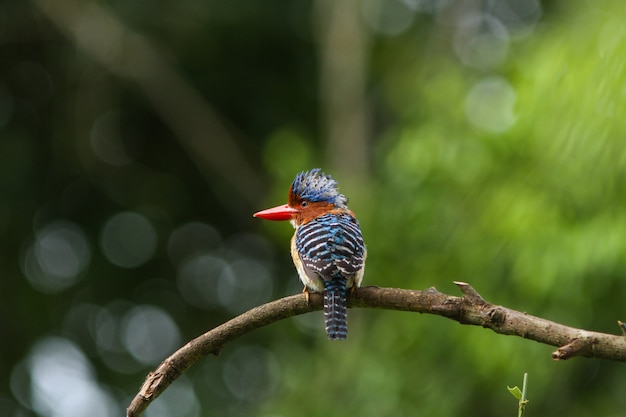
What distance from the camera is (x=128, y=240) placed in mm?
9641

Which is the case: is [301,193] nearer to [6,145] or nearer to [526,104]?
[526,104]

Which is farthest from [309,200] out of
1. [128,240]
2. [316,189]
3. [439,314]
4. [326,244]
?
[128,240]

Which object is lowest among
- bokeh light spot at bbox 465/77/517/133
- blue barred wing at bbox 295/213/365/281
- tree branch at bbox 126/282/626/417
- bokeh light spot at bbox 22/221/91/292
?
tree branch at bbox 126/282/626/417

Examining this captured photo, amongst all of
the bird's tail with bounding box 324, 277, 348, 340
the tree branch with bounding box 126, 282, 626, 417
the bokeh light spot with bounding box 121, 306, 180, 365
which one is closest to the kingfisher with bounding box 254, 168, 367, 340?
the bird's tail with bounding box 324, 277, 348, 340

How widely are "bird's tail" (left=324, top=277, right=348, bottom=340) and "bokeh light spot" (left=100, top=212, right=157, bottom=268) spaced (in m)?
6.36

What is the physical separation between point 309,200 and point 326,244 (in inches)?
27.8

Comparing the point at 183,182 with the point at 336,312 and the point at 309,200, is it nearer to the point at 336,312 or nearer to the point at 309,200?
the point at 309,200

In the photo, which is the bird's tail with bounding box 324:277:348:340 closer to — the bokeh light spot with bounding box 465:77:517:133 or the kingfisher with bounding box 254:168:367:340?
the kingfisher with bounding box 254:168:367:340

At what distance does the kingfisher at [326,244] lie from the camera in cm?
344

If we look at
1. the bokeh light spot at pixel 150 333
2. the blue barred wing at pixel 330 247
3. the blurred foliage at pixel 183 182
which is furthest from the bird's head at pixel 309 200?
the bokeh light spot at pixel 150 333

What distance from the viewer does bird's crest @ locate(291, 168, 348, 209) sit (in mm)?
4469

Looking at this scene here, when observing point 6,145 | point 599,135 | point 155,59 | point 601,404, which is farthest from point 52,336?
point 599,135

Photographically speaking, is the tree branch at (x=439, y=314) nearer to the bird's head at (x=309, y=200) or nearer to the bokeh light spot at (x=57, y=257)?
the bird's head at (x=309, y=200)

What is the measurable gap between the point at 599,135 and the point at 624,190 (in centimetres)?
167
